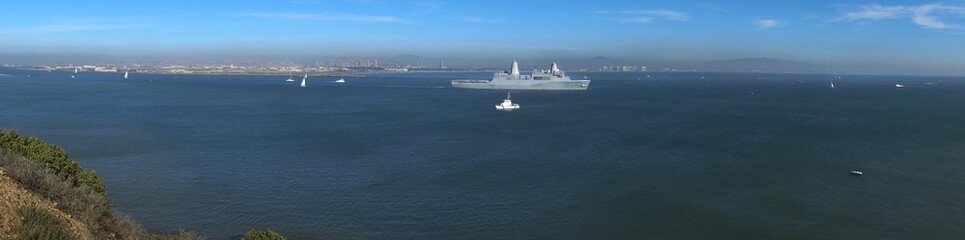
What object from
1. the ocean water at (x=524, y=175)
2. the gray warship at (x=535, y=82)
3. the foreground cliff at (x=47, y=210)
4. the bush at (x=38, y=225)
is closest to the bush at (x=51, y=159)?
the foreground cliff at (x=47, y=210)

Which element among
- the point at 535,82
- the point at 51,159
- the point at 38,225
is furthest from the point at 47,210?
the point at 535,82

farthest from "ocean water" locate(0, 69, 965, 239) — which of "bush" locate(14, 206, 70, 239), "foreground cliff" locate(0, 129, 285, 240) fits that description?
"bush" locate(14, 206, 70, 239)

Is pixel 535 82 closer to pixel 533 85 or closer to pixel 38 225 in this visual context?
pixel 533 85

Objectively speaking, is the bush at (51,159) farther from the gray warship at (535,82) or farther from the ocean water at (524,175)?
the gray warship at (535,82)

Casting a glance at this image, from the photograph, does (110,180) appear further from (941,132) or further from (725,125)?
(941,132)

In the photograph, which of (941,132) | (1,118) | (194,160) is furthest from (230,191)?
(941,132)

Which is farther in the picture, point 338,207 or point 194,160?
point 194,160
